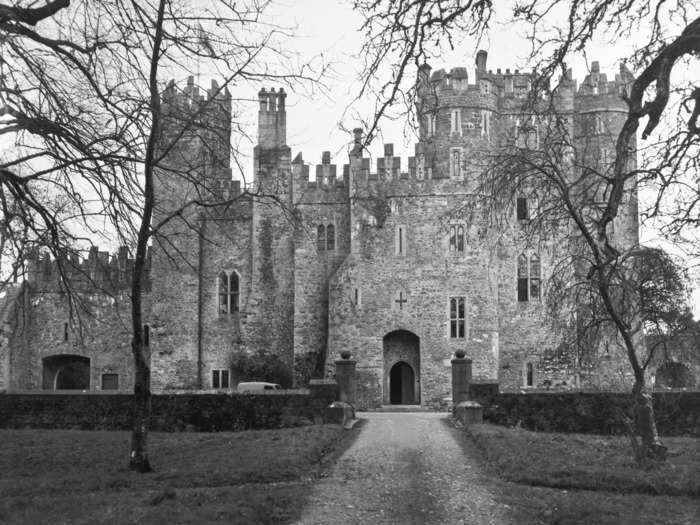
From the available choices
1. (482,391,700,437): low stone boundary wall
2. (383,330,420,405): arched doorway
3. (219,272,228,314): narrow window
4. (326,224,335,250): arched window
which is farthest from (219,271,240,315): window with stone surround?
(482,391,700,437): low stone boundary wall

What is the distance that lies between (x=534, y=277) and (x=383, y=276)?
621 cm

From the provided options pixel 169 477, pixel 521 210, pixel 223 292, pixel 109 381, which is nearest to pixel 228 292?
pixel 223 292

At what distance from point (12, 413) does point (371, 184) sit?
17099 millimetres

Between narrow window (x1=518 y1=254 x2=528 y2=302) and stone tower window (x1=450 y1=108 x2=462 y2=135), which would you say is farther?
narrow window (x1=518 y1=254 x2=528 y2=302)

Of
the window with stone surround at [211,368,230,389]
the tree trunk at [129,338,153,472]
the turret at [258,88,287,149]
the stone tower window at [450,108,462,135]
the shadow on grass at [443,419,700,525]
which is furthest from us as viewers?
the turret at [258,88,287,149]

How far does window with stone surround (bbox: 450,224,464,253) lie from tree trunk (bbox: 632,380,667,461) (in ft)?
61.1

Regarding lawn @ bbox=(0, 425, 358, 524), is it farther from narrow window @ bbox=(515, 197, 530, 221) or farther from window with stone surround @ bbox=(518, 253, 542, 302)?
narrow window @ bbox=(515, 197, 530, 221)

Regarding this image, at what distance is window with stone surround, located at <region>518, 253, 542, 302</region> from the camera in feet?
111

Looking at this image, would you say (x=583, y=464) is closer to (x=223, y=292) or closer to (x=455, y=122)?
(x=455, y=122)

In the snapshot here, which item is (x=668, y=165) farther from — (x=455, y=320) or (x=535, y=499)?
(x=455, y=320)

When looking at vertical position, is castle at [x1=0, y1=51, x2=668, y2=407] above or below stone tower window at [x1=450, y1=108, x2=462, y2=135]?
below

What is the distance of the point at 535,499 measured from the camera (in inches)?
435

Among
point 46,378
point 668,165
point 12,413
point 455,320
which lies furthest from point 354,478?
point 46,378

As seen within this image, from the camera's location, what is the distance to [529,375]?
33.2m
